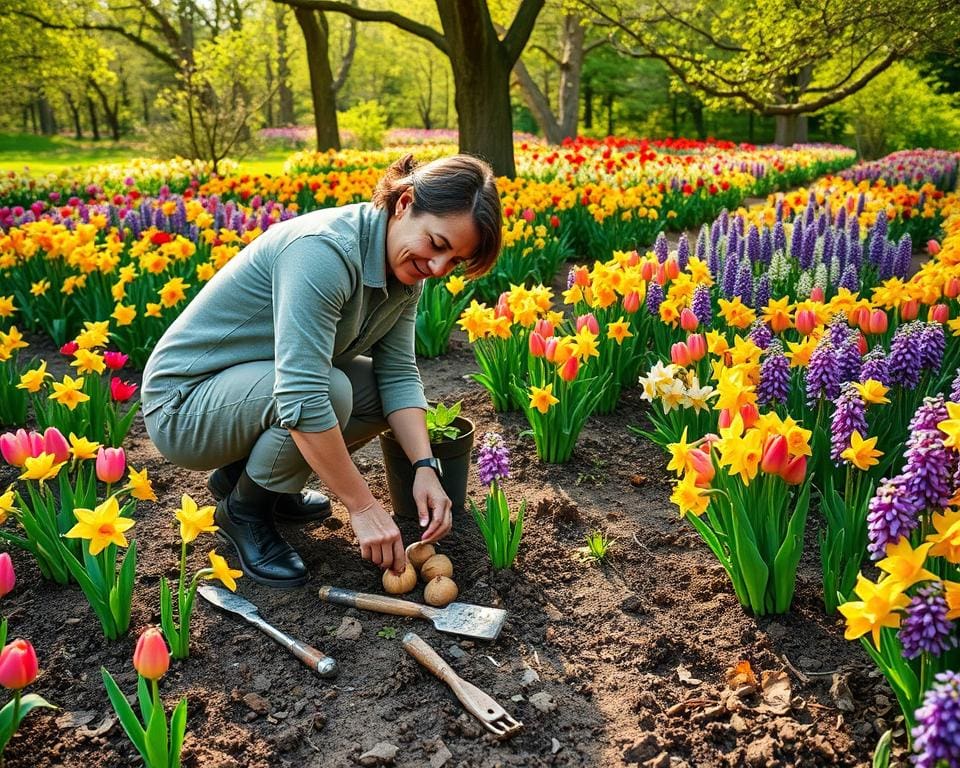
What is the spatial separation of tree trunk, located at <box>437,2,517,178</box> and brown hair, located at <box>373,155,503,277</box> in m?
6.84

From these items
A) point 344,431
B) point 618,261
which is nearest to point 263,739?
point 344,431


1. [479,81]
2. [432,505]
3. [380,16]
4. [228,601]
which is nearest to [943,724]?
[432,505]

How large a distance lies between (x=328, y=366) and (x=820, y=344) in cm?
158

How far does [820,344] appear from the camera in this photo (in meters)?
2.64

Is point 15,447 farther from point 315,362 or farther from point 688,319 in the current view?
point 688,319

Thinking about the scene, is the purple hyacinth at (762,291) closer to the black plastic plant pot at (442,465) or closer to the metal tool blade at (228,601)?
the black plastic plant pot at (442,465)

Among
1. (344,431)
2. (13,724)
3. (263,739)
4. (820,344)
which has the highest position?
(820,344)

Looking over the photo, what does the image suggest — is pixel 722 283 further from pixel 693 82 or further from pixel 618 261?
pixel 693 82

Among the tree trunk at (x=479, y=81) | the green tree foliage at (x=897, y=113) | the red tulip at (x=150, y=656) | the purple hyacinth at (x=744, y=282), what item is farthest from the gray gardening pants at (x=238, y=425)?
the green tree foliage at (x=897, y=113)

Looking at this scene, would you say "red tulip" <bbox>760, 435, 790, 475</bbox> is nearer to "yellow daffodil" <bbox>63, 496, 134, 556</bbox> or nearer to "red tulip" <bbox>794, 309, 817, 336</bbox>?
"red tulip" <bbox>794, 309, 817, 336</bbox>

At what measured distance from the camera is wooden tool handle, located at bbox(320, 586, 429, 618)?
2.29 m

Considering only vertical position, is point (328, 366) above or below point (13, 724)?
above

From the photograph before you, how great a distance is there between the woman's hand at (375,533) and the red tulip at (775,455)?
3.17ft

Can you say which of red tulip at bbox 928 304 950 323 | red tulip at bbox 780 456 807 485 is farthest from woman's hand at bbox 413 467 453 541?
red tulip at bbox 928 304 950 323
